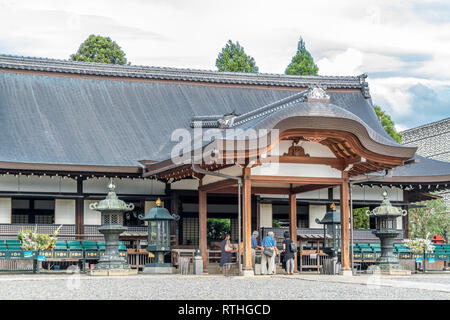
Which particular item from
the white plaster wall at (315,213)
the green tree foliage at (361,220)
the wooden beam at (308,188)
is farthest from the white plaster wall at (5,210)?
the green tree foliage at (361,220)

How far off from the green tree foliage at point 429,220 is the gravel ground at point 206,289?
66.3ft

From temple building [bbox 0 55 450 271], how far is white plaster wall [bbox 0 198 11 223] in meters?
0.06

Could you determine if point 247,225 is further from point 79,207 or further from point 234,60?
point 234,60

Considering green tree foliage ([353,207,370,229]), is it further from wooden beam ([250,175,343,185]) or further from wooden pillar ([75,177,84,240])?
wooden pillar ([75,177,84,240])

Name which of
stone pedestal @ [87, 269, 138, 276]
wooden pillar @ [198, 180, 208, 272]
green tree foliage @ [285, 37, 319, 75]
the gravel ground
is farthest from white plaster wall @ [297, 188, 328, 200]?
green tree foliage @ [285, 37, 319, 75]

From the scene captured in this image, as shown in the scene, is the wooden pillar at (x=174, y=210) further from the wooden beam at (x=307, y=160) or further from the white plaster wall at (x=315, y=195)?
the wooden beam at (x=307, y=160)

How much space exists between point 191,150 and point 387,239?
544cm

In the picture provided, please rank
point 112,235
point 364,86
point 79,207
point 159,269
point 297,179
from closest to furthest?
point 112,235 → point 297,179 → point 159,269 → point 79,207 → point 364,86

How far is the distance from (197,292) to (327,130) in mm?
6154

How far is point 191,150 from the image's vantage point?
17172 mm

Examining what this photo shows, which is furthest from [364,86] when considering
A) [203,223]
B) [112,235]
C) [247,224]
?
[112,235]

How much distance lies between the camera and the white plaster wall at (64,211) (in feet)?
68.7

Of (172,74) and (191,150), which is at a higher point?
(172,74)
